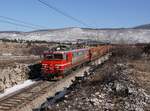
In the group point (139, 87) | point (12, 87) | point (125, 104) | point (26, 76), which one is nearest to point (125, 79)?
point (139, 87)

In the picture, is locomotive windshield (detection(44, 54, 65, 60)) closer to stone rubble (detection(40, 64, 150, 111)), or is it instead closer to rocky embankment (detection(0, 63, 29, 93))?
rocky embankment (detection(0, 63, 29, 93))

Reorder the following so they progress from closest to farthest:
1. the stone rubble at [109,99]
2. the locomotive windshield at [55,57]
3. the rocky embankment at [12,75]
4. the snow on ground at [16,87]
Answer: the stone rubble at [109,99]
the snow on ground at [16,87]
the rocky embankment at [12,75]
the locomotive windshield at [55,57]

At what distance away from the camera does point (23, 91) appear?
30.3m

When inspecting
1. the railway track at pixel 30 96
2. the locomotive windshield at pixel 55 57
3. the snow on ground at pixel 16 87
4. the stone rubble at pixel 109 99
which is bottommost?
the snow on ground at pixel 16 87

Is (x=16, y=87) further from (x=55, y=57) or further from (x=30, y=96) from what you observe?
(x=30, y=96)

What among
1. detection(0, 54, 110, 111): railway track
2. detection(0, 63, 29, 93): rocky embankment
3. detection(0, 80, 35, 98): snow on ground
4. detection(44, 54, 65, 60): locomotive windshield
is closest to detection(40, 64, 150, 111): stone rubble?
detection(0, 54, 110, 111): railway track

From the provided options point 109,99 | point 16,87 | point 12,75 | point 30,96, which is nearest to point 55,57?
point 12,75

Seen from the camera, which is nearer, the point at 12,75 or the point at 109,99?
the point at 109,99

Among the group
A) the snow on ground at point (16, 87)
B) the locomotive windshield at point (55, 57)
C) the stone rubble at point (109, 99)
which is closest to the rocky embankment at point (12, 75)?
the snow on ground at point (16, 87)

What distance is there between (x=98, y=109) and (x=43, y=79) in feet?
66.6

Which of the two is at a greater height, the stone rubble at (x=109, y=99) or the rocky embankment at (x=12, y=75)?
the stone rubble at (x=109, y=99)

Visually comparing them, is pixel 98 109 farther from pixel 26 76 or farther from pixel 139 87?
pixel 26 76

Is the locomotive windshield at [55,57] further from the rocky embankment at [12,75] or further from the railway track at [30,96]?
the rocky embankment at [12,75]

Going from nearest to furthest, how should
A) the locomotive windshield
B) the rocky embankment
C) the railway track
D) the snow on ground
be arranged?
the railway track, the snow on ground, the rocky embankment, the locomotive windshield
